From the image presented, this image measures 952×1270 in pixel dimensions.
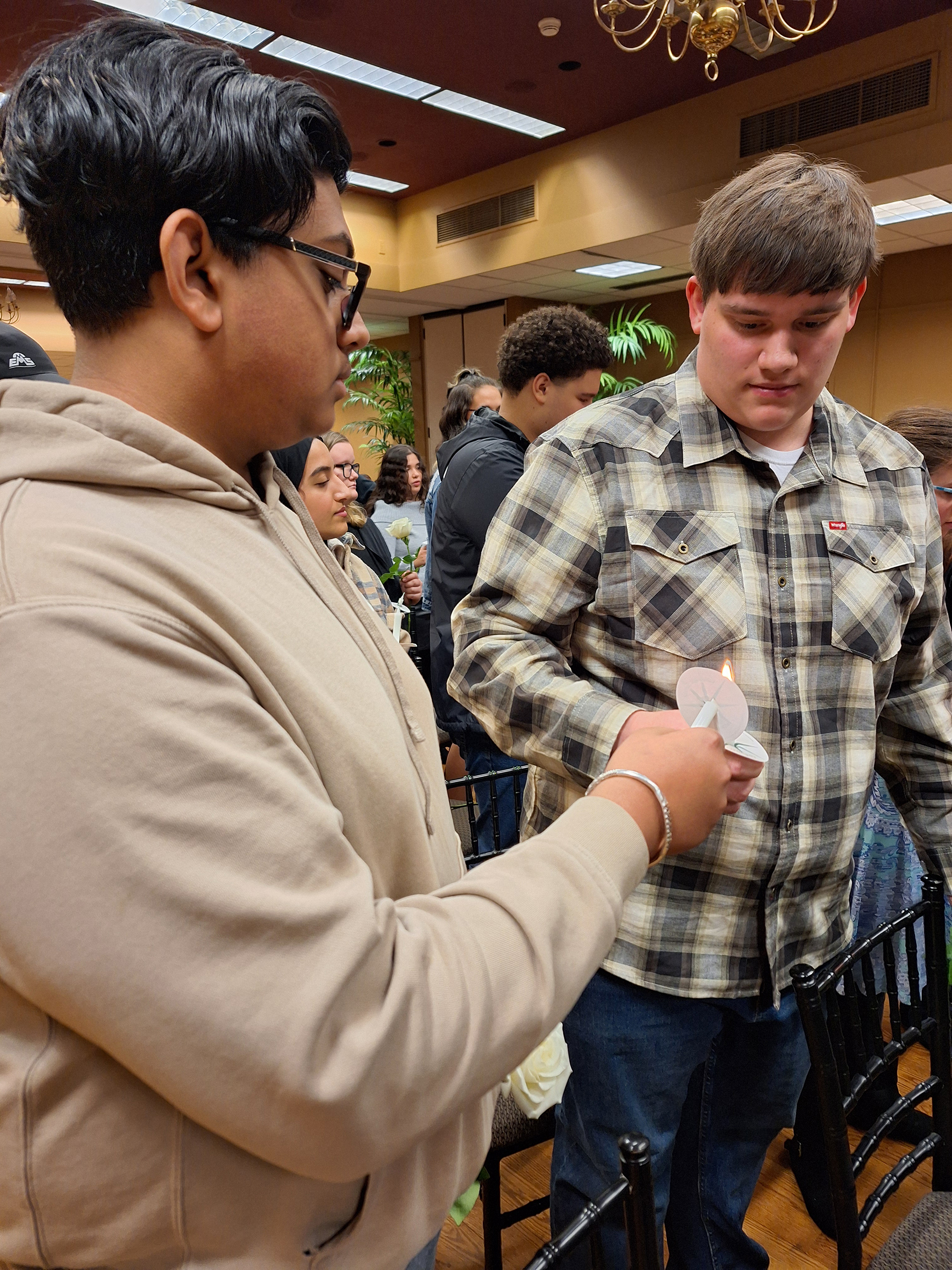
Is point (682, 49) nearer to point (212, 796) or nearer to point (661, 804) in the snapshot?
point (661, 804)

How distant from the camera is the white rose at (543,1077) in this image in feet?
3.77

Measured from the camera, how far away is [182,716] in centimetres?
46

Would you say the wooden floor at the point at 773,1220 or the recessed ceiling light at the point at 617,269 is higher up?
the recessed ceiling light at the point at 617,269

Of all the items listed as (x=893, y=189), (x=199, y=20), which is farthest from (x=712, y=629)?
(x=893, y=189)

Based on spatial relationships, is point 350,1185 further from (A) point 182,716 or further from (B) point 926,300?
(B) point 926,300

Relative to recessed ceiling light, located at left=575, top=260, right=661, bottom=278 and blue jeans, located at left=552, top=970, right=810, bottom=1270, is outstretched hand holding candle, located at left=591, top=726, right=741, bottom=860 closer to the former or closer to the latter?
blue jeans, located at left=552, top=970, right=810, bottom=1270

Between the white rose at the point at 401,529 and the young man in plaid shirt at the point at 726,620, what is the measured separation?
3.18 metres

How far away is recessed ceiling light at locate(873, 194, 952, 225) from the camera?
5391 millimetres

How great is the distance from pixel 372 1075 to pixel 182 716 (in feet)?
0.76

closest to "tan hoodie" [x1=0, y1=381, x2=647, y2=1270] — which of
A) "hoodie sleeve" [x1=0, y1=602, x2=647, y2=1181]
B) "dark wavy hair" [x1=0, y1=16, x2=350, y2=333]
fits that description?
"hoodie sleeve" [x1=0, y1=602, x2=647, y2=1181]

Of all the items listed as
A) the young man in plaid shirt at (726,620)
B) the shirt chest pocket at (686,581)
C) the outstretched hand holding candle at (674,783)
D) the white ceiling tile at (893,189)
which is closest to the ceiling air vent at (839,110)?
the white ceiling tile at (893,189)

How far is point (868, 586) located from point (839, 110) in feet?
17.1

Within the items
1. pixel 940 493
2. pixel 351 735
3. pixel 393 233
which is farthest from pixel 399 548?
pixel 393 233

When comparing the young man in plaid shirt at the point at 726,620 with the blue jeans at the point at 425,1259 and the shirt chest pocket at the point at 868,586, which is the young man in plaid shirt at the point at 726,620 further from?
the blue jeans at the point at 425,1259
